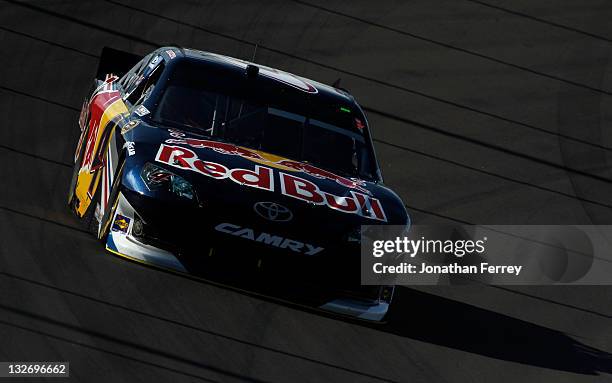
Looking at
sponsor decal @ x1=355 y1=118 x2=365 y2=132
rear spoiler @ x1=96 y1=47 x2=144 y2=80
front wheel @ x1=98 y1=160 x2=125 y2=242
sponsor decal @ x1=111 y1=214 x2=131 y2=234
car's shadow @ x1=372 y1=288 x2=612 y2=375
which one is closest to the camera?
sponsor decal @ x1=111 y1=214 x2=131 y2=234

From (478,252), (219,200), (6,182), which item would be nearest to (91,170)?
(6,182)

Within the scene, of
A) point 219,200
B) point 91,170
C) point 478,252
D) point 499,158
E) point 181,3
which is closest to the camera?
point 219,200

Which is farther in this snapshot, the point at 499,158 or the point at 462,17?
the point at 462,17

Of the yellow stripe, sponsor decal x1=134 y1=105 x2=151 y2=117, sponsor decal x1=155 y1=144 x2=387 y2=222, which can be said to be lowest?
the yellow stripe

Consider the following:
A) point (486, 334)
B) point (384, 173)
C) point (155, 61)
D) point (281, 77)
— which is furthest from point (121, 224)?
point (384, 173)

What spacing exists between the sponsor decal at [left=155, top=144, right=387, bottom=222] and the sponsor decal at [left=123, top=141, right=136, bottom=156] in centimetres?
18

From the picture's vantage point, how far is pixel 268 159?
8.33m

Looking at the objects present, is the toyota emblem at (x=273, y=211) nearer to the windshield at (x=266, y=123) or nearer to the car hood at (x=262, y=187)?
the car hood at (x=262, y=187)

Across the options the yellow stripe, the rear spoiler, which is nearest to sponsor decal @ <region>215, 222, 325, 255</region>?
the yellow stripe

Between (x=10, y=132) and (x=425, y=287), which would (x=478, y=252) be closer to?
(x=425, y=287)

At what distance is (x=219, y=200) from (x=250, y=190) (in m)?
0.23

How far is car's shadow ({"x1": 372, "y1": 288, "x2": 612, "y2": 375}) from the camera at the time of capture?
8359mm

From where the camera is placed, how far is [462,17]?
1605cm

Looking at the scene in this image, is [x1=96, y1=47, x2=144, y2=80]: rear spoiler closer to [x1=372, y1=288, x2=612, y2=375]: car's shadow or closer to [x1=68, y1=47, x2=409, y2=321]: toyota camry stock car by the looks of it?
[x1=68, y1=47, x2=409, y2=321]: toyota camry stock car
